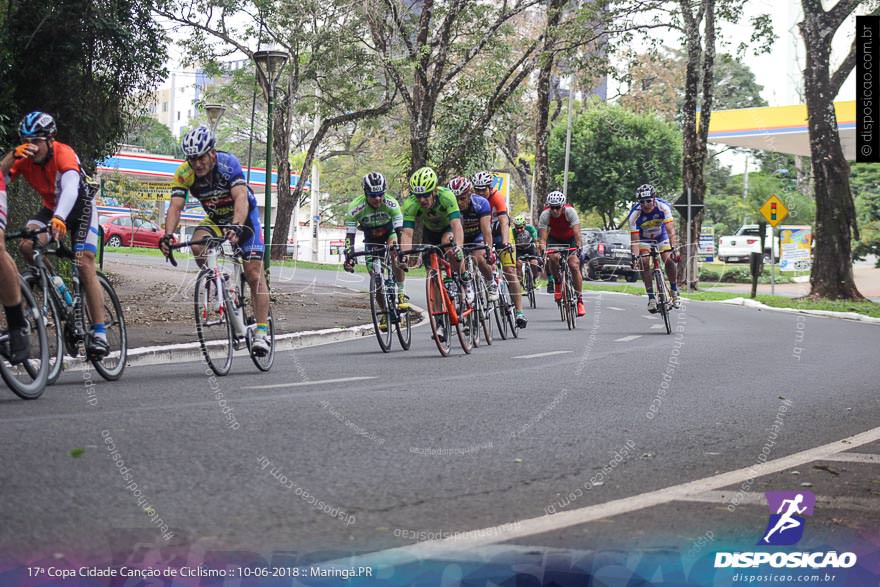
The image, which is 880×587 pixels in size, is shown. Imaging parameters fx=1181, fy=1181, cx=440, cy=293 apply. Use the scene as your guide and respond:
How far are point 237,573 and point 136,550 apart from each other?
0.44 meters

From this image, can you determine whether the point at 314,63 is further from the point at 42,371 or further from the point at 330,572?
the point at 330,572

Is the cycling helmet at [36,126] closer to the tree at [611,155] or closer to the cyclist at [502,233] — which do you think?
the cyclist at [502,233]

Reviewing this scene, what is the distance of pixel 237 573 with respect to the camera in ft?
12.0

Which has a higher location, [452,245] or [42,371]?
[452,245]

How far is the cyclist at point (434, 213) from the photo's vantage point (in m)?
12.6

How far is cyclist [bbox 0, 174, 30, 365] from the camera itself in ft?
23.7

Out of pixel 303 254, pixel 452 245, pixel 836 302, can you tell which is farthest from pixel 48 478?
pixel 303 254

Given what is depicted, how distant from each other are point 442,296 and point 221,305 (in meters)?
3.36

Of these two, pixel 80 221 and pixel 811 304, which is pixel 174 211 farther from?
pixel 811 304

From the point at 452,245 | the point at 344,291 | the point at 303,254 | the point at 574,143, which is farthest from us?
the point at 303,254

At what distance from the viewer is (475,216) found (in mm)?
14680

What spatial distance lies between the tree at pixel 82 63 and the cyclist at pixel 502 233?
611cm

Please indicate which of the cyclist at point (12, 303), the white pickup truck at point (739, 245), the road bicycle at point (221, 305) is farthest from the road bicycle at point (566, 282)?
the white pickup truck at point (739, 245)

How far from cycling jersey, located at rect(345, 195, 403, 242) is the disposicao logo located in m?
7.88
